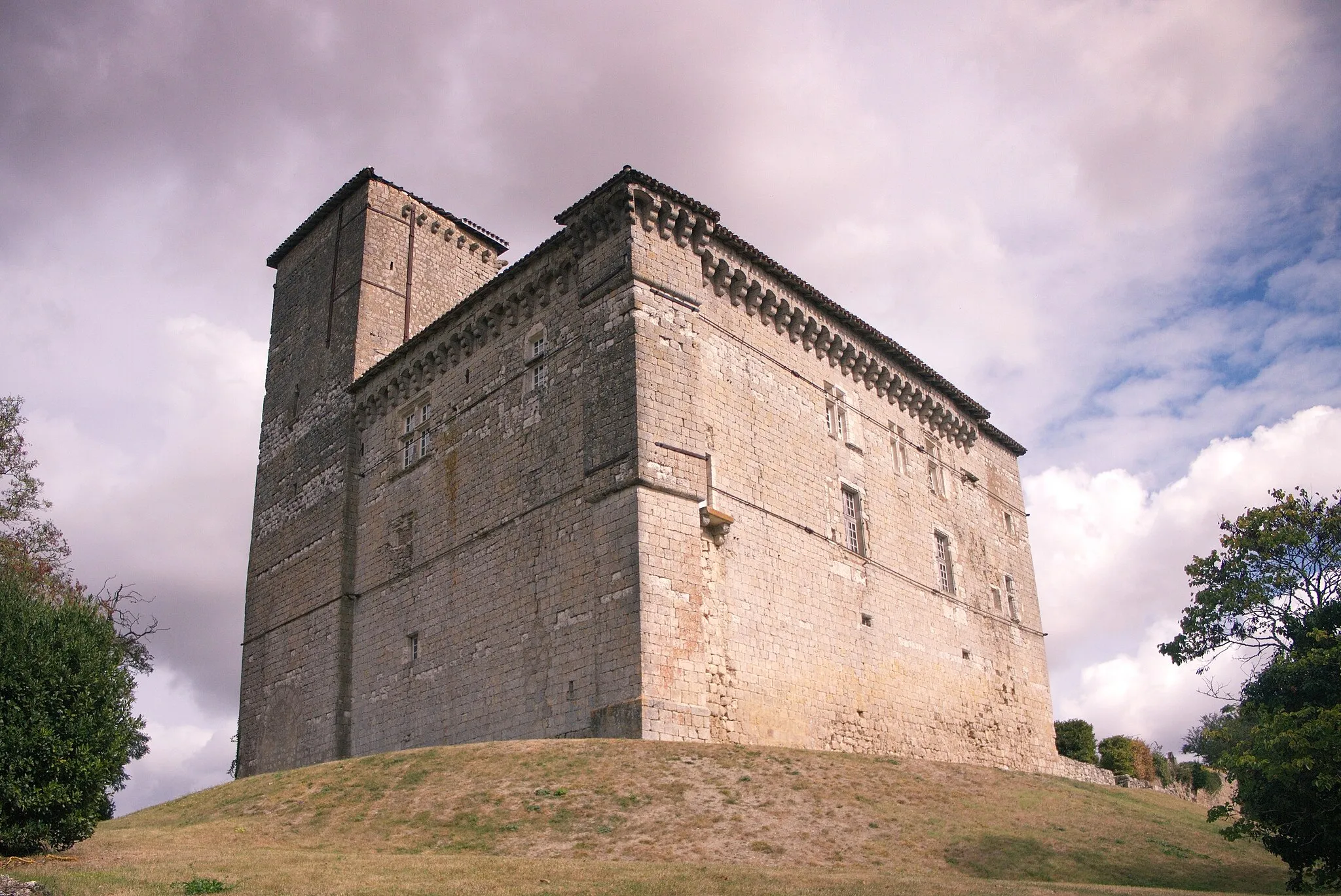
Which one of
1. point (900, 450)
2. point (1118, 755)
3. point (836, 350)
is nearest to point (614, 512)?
point (836, 350)

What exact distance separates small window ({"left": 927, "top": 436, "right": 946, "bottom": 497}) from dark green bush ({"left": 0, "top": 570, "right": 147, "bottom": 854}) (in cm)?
2232

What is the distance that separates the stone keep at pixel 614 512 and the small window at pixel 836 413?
0.29 ft

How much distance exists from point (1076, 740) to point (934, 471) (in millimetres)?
11516

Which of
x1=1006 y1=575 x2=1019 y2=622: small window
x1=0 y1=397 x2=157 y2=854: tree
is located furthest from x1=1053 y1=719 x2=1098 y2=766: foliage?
x1=0 y1=397 x2=157 y2=854: tree

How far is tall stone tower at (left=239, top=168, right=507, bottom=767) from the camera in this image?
27750 millimetres

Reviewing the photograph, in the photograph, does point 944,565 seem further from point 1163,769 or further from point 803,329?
point 1163,769

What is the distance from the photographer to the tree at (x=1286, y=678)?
575 inches

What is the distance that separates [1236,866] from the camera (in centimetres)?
1691

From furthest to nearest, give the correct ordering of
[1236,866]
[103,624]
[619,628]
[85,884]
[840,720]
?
[840,720], [619,628], [1236,866], [103,624], [85,884]

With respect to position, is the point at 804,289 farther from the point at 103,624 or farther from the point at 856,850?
the point at 103,624

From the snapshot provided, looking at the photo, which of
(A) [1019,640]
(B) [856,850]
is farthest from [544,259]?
(A) [1019,640]

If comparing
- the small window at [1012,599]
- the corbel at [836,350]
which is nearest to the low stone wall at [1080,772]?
the small window at [1012,599]

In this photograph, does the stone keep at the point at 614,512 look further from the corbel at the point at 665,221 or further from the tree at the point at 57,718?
the tree at the point at 57,718

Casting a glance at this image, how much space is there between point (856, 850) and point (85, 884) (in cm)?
920
